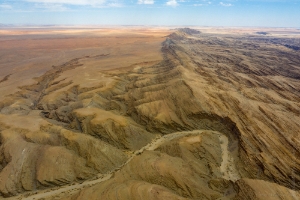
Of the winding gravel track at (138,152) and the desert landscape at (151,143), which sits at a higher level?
the desert landscape at (151,143)

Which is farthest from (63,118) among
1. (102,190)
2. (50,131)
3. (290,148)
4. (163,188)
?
(290,148)

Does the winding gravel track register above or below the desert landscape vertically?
below

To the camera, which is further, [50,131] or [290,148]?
[50,131]

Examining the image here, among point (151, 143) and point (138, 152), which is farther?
point (151, 143)

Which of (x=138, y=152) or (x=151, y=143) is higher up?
(x=151, y=143)

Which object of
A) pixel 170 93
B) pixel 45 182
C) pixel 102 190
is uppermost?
pixel 170 93

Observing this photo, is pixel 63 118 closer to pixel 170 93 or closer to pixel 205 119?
pixel 170 93

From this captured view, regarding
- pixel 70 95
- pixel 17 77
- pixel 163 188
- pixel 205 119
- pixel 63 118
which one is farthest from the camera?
pixel 17 77

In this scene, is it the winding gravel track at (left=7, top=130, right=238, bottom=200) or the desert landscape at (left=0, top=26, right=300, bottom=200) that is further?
the winding gravel track at (left=7, top=130, right=238, bottom=200)

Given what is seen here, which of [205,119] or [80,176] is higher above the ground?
[205,119]

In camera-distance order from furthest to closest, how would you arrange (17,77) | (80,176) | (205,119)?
(17,77) → (205,119) → (80,176)

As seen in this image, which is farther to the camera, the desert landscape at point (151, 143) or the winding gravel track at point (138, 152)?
the winding gravel track at point (138, 152)
